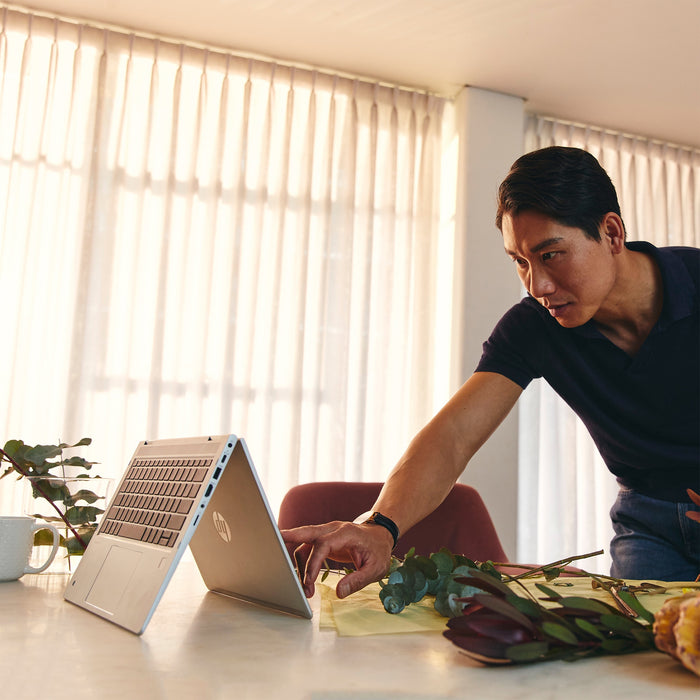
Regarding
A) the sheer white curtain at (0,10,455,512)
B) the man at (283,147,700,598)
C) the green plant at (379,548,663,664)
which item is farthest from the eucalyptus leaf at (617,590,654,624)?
the sheer white curtain at (0,10,455,512)

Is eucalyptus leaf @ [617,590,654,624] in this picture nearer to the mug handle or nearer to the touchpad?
the touchpad

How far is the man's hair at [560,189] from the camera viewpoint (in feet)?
4.55

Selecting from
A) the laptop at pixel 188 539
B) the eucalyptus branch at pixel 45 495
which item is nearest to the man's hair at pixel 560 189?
the laptop at pixel 188 539

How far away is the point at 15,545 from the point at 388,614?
519 millimetres

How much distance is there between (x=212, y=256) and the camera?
3.19m

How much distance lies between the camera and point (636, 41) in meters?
3.09

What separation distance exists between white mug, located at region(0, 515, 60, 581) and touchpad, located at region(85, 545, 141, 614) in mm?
209

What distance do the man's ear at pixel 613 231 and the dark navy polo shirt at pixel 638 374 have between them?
0.10m

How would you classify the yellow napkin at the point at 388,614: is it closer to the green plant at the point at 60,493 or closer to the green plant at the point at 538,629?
the green plant at the point at 538,629

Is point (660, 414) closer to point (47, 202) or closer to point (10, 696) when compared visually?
point (10, 696)

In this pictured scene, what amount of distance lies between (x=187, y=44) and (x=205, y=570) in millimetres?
2979

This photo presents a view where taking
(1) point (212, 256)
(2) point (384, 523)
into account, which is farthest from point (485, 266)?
(2) point (384, 523)

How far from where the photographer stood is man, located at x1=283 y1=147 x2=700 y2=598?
54.6 inches

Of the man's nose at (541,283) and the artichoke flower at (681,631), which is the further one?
the man's nose at (541,283)
